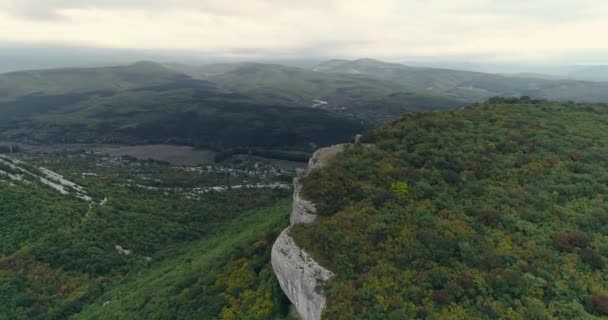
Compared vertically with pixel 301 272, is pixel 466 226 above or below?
above

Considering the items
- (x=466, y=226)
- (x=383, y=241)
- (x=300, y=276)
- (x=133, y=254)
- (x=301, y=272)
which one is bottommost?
(x=133, y=254)

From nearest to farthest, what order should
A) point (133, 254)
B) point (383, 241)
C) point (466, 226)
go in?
point (383, 241) → point (466, 226) → point (133, 254)

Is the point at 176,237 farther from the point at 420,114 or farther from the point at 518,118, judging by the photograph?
the point at 518,118

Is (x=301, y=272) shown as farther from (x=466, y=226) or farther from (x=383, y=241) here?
(x=466, y=226)

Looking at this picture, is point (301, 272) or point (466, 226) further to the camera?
point (466, 226)

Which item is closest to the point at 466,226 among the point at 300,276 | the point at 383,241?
the point at 383,241

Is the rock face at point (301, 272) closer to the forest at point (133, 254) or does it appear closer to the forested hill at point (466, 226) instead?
the forested hill at point (466, 226)

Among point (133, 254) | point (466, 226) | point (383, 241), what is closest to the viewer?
point (383, 241)
